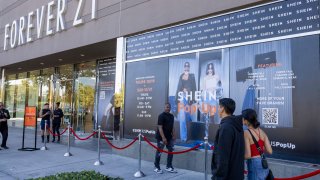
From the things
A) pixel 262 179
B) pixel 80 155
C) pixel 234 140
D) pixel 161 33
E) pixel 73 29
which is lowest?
pixel 80 155

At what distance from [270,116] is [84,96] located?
11825 millimetres

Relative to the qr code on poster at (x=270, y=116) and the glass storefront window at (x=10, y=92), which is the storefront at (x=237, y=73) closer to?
the qr code on poster at (x=270, y=116)

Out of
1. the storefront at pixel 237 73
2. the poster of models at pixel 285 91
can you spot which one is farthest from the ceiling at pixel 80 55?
the poster of models at pixel 285 91

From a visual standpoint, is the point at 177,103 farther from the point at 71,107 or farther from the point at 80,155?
the point at 71,107

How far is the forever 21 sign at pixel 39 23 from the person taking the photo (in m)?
13.5

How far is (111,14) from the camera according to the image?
12078 millimetres

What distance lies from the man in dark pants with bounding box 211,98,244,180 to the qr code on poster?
3.75 metres

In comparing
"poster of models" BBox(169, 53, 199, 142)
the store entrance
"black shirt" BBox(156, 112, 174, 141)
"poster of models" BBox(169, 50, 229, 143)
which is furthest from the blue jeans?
the store entrance

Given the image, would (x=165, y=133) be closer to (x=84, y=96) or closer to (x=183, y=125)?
(x=183, y=125)

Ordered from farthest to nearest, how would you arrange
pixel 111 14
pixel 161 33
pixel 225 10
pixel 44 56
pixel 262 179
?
pixel 44 56, pixel 111 14, pixel 161 33, pixel 225 10, pixel 262 179

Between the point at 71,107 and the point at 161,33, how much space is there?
9601mm

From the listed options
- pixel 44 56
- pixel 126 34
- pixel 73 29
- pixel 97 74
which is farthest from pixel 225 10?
pixel 44 56

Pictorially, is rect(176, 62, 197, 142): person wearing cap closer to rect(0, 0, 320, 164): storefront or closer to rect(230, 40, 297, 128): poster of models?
rect(0, 0, 320, 164): storefront

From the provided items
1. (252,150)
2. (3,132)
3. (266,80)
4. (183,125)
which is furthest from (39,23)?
(252,150)
